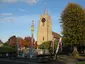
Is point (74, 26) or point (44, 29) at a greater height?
point (44, 29)

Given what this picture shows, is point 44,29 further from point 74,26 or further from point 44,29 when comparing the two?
point 74,26

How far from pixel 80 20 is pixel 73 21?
196 cm

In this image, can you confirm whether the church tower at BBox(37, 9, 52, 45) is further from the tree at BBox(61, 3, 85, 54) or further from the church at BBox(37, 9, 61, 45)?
the tree at BBox(61, 3, 85, 54)

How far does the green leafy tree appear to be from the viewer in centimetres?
6359

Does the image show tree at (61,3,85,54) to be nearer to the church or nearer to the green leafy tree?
the green leafy tree

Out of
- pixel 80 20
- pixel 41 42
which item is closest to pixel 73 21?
pixel 80 20

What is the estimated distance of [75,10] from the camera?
64312mm

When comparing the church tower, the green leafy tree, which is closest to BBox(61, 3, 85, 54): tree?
the green leafy tree

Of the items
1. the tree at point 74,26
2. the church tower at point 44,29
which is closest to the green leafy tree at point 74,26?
the tree at point 74,26

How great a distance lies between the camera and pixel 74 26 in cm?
6425

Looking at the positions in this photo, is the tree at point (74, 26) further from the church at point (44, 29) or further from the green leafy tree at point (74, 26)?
the church at point (44, 29)

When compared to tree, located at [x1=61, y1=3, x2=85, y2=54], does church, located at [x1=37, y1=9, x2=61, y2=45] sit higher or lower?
higher

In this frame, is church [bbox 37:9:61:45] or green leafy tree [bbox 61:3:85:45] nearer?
green leafy tree [bbox 61:3:85:45]

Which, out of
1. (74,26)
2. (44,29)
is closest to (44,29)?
(44,29)
